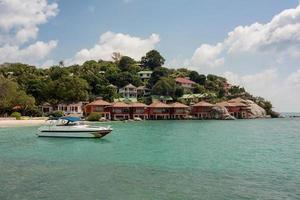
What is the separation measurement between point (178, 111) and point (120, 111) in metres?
18.1

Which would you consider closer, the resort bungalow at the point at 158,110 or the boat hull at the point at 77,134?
the boat hull at the point at 77,134

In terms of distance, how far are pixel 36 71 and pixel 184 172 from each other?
342ft

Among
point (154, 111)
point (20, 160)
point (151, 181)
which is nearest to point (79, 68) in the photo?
point (154, 111)

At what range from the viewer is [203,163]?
26266 mm

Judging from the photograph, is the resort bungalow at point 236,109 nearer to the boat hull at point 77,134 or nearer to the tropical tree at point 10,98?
the tropical tree at point 10,98

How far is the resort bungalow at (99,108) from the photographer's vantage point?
325 feet

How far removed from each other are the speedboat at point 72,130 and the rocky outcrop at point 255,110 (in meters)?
86.4

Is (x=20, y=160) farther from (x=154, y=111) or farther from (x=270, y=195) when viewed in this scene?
(x=154, y=111)

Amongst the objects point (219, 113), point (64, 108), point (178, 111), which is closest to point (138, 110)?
point (178, 111)

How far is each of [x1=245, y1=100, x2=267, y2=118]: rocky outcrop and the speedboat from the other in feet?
284

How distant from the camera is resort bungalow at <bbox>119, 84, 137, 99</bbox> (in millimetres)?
120438

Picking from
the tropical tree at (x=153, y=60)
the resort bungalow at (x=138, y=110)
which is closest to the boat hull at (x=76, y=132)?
the resort bungalow at (x=138, y=110)

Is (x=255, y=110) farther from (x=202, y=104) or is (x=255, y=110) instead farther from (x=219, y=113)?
(x=202, y=104)

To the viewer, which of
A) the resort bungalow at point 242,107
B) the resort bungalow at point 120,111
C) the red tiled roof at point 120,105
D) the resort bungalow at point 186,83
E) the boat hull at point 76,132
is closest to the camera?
the boat hull at point 76,132
